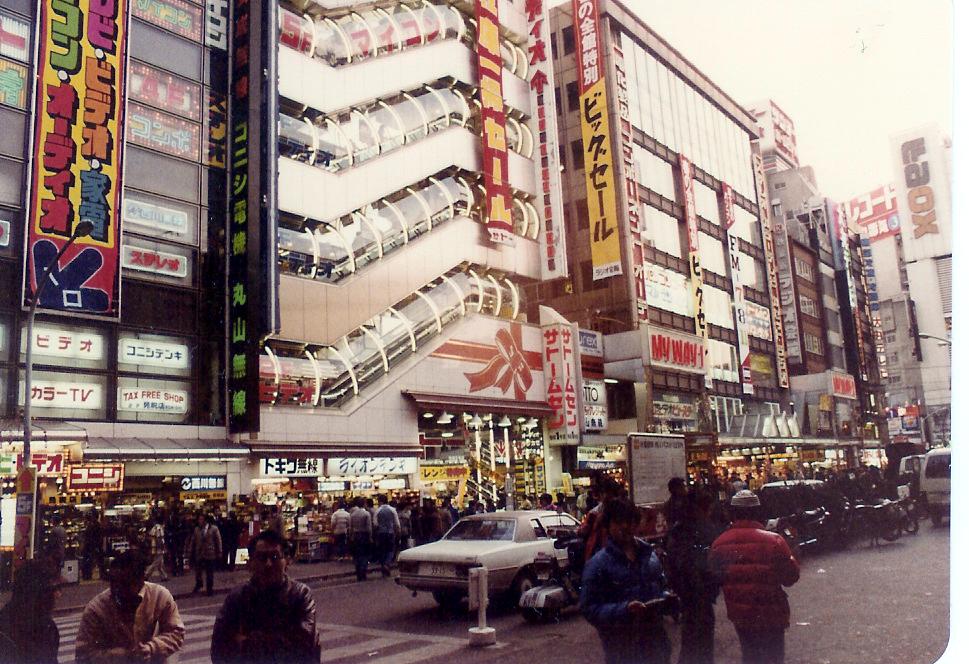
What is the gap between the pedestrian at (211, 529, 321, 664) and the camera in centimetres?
430

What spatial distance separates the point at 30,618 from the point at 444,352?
1587cm

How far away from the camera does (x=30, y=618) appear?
194 inches

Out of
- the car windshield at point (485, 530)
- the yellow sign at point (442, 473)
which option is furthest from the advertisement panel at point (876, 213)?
the yellow sign at point (442, 473)

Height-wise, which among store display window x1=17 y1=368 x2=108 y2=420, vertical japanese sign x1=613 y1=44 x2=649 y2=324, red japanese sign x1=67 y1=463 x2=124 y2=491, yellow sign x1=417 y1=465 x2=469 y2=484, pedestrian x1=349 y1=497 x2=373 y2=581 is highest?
vertical japanese sign x1=613 y1=44 x2=649 y2=324

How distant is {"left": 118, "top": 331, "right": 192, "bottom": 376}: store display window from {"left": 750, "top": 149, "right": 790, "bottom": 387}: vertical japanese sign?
438 inches

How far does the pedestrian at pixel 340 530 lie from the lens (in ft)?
56.3

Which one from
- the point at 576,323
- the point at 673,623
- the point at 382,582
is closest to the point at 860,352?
the point at 673,623

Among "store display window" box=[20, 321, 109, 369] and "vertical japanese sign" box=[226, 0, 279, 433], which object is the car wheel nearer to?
"store display window" box=[20, 321, 109, 369]

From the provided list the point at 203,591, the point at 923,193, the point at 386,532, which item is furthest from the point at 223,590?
the point at 923,193

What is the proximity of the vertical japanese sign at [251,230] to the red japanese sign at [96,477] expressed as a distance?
3.57 metres

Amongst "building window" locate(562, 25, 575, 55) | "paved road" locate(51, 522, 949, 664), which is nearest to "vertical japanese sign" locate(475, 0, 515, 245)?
"building window" locate(562, 25, 575, 55)

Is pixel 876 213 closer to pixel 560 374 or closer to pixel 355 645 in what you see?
pixel 355 645

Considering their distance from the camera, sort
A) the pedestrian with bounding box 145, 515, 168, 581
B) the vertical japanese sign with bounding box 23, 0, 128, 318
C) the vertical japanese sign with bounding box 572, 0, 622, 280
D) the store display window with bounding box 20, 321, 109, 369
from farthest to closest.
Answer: the vertical japanese sign with bounding box 572, 0, 622, 280
the store display window with bounding box 20, 321, 109, 369
the pedestrian with bounding box 145, 515, 168, 581
the vertical japanese sign with bounding box 23, 0, 128, 318

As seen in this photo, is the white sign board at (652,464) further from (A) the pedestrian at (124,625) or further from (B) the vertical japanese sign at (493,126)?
(B) the vertical japanese sign at (493,126)
